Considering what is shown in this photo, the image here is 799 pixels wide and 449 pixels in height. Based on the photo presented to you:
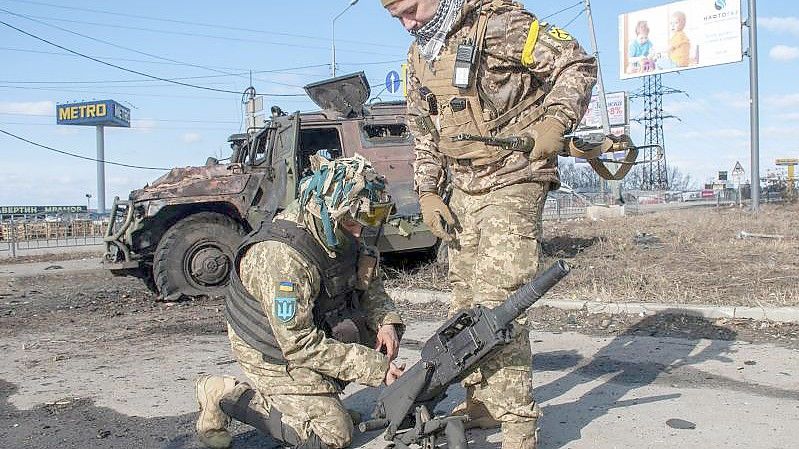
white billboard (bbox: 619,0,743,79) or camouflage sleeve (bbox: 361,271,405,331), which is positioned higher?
white billboard (bbox: 619,0,743,79)

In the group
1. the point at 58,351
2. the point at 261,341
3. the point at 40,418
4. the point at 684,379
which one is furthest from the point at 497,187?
the point at 58,351

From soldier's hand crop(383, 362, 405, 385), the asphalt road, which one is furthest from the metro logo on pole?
soldier's hand crop(383, 362, 405, 385)

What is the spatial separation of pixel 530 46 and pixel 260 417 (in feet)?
5.80

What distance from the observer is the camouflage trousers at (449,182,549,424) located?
255cm

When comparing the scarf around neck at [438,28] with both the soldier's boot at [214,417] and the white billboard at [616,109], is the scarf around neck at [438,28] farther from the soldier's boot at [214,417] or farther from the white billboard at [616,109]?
the white billboard at [616,109]

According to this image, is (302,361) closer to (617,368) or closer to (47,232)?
(617,368)

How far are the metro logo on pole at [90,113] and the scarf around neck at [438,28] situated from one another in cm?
4884

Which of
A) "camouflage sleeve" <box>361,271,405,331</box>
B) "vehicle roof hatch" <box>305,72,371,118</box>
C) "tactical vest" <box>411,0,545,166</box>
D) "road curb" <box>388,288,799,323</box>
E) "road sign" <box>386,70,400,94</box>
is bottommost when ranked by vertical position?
"road curb" <box>388,288,799,323</box>

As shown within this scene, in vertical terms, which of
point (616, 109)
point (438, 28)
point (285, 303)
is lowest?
point (285, 303)

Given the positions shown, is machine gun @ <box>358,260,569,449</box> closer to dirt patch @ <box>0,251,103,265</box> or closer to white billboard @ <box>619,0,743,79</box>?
dirt patch @ <box>0,251,103,265</box>

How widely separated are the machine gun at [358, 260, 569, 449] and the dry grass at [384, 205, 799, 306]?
328cm

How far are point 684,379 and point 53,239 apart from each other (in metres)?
16.7

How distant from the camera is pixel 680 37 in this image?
2661 centimetres

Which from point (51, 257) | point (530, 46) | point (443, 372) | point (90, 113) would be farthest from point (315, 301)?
point (90, 113)
